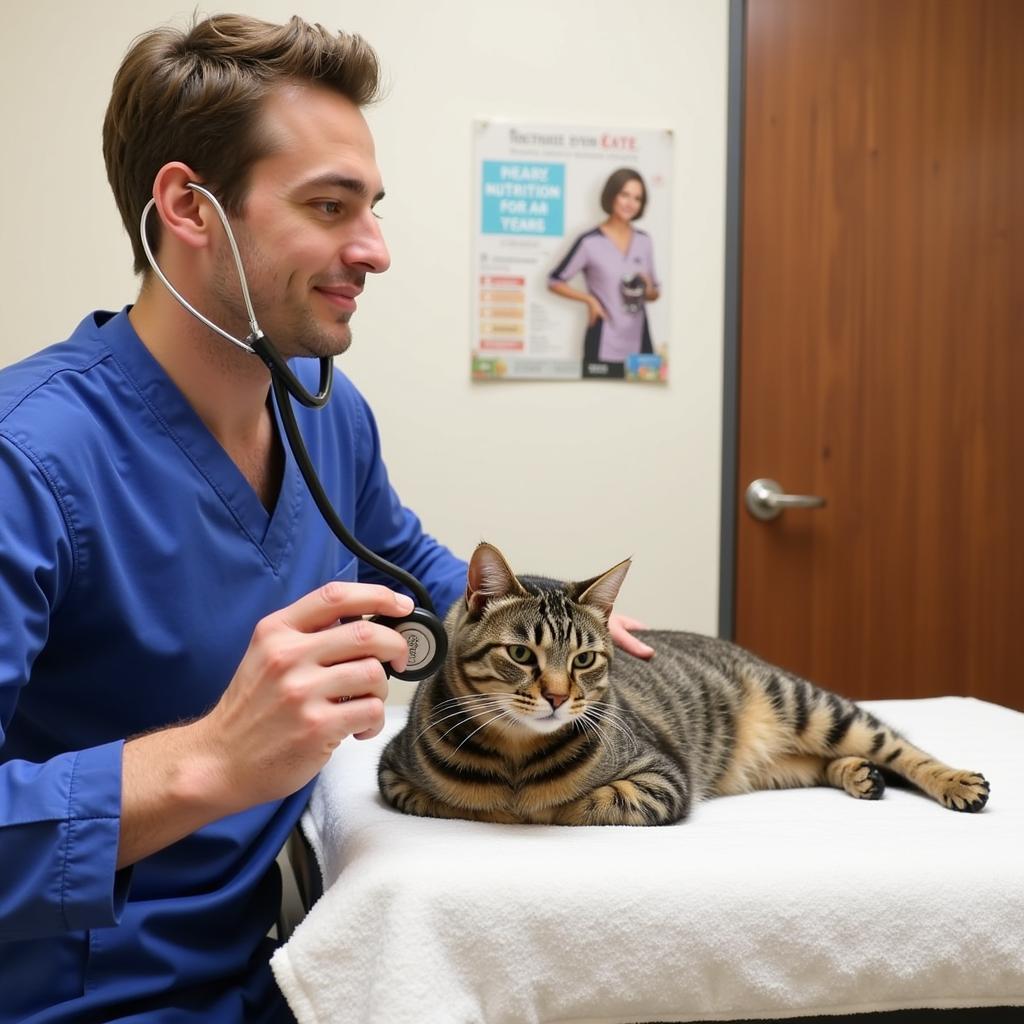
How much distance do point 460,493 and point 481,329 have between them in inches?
14.0

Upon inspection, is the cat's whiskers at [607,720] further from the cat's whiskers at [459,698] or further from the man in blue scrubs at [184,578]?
the man in blue scrubs at [184,578]

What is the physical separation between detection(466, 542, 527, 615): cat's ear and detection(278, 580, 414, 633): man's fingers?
0.80 ft

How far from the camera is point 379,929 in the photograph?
2.74ft

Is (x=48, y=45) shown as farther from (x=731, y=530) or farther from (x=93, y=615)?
(x=731, y=530)

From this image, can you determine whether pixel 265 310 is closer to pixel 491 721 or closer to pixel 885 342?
pixel 491 721

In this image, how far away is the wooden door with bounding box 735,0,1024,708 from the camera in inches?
91.2

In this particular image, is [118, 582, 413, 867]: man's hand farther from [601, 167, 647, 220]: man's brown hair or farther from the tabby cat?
[601, 167, 647, 220]: man's brown hair

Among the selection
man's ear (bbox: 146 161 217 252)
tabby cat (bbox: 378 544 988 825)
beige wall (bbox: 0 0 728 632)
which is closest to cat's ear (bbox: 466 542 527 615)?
tabby cat (bbox: 378 544 988 825)

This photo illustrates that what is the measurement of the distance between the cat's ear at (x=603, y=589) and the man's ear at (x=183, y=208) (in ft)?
1.74

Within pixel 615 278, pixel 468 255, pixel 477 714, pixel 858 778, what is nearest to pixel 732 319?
pixel 615 278

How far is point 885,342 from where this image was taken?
239 cm

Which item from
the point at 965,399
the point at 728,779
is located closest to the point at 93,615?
the point at 728,779

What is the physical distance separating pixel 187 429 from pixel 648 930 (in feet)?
2.12

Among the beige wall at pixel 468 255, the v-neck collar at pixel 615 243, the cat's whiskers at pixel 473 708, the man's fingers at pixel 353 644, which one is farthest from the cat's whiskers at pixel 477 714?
the v-neck collar at pixel 615 243
